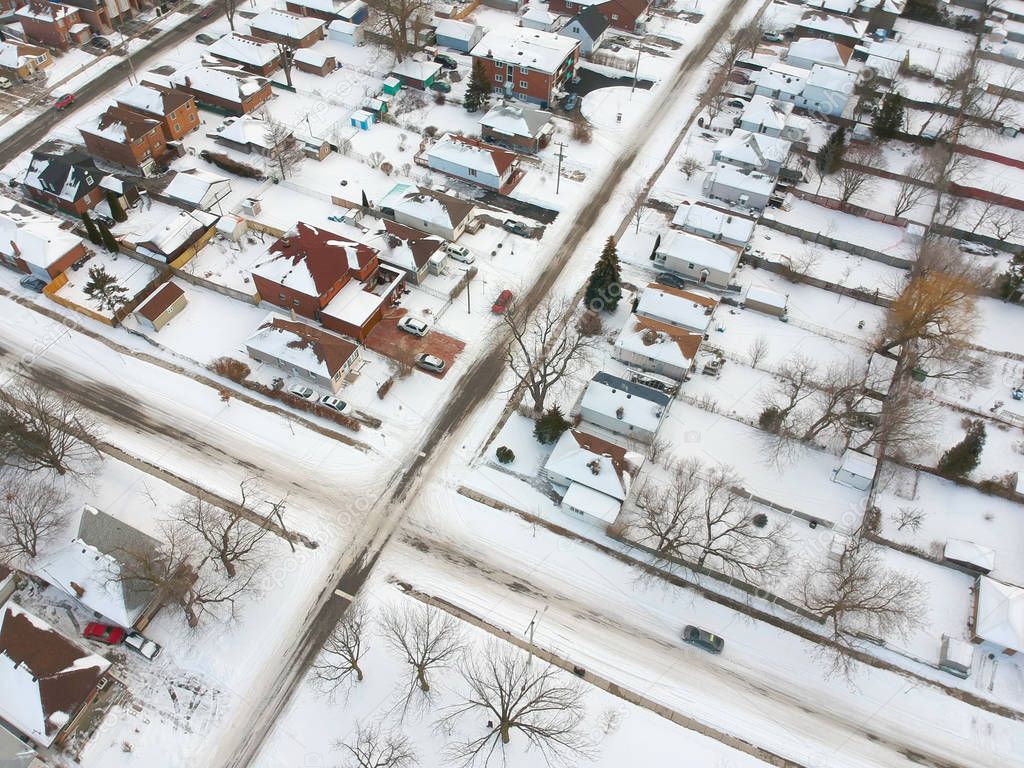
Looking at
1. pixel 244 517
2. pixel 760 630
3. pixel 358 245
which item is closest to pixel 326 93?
pixel 358 245

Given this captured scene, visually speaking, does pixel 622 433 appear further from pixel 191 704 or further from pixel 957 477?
pixel 191 704

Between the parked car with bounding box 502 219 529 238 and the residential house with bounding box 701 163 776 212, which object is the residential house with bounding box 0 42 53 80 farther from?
the residential house with bounding box 701 163 776 212

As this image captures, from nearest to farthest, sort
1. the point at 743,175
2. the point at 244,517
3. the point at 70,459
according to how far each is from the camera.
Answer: the point at 244,517, the point at 70,459, the point at 743,175

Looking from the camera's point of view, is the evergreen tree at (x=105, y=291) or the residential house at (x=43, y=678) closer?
the residential house at (x=43, y=678)

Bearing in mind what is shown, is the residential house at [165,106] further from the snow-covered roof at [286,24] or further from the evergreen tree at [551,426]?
the evergreen tree at [551,426]

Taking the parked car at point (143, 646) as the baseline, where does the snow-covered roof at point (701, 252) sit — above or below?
above


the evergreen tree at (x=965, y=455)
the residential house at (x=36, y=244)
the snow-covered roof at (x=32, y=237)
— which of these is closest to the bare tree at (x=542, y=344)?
the evergreen tree at (x=965, y=455)
